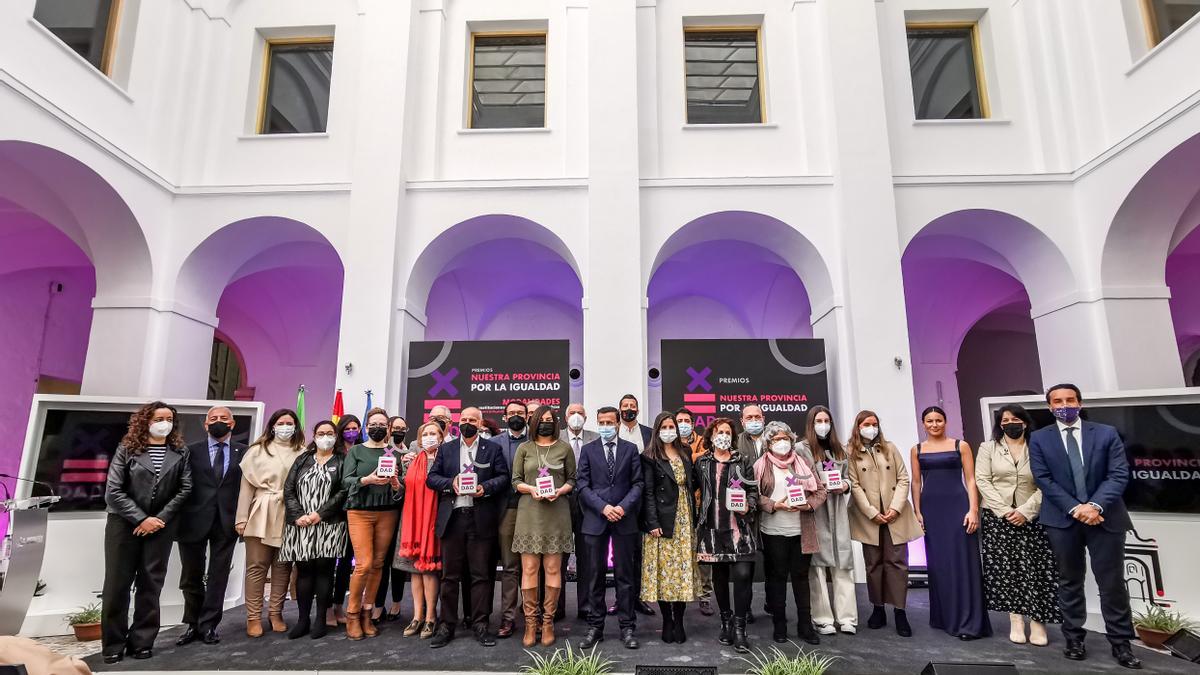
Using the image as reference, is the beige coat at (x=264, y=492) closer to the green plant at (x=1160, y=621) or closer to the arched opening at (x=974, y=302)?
the green plant at (x=1160, y=621)

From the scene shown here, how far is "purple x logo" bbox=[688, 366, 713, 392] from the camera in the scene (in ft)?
24.4

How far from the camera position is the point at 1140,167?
21.7 ft

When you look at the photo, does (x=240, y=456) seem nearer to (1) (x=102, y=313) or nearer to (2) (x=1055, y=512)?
(1) (x=102, y=313)

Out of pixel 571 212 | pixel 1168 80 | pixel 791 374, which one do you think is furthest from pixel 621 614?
pixel 1168 80

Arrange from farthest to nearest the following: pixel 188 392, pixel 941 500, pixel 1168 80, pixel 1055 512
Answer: pixel 188 392, pixel 1168 80, pixel 941 500, pixel 1055 512

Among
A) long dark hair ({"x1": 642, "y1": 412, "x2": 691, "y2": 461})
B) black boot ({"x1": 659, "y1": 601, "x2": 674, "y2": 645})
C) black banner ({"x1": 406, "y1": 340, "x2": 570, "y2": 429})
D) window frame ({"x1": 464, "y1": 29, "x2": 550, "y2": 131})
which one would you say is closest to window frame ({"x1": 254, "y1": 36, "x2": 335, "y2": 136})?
window frame ({"x1": 464, "y1": 29, "x2": 550, "y2": 131})

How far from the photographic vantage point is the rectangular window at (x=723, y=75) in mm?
8461

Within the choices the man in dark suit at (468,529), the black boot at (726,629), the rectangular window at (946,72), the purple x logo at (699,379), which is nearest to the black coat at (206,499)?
the man in dark suit at (468,529)

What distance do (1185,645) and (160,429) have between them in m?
7.24

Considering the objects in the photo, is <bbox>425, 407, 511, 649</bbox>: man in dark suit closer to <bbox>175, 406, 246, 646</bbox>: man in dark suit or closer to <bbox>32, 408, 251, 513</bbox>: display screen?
<bbox>175, 406, 246, 646</bbox>: man in dark suit

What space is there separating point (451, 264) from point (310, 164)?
2.24 meters

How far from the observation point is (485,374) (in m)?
7.54

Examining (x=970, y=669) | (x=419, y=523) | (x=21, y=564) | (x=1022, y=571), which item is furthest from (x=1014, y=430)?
(x=21, y=564)

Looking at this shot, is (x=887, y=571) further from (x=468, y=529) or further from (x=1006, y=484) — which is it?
(x=468, y=529)
